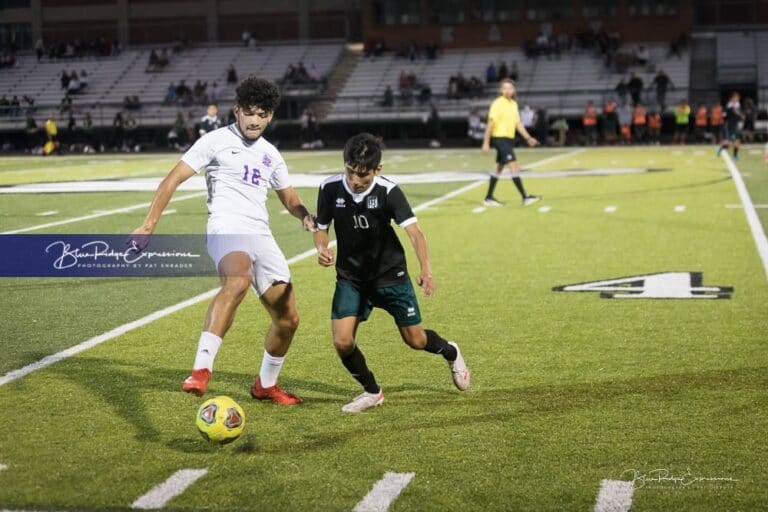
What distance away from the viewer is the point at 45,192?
80.8ft

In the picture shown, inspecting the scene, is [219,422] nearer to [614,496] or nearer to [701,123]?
[614,496]

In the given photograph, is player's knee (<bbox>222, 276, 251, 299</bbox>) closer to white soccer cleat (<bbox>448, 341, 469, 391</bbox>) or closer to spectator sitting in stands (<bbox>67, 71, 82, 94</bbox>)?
white soccer cleat (<bbox>448, 341, 469, 391</bbox>)

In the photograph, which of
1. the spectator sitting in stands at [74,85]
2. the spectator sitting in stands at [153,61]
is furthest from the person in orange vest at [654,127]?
the spectator sitting in stands at [74,85]

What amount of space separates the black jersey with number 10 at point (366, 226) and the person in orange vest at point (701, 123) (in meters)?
40.9

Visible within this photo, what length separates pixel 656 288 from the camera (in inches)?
452

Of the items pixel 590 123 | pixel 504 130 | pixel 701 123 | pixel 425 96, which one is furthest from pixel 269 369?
pixel 425 96

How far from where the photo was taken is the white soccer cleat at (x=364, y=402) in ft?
22.6

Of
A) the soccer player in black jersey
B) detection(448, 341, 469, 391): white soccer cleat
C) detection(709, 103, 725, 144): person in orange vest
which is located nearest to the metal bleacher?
detection(709, 103, 725, 144): person in orange vest

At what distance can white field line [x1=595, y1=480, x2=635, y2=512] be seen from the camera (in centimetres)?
516

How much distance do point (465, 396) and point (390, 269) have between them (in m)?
0.90

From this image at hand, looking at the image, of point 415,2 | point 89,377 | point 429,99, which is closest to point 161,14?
point 415,2

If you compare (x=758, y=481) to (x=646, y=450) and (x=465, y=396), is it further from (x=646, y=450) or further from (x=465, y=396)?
(x=465, y=396)

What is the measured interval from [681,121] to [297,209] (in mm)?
40500
